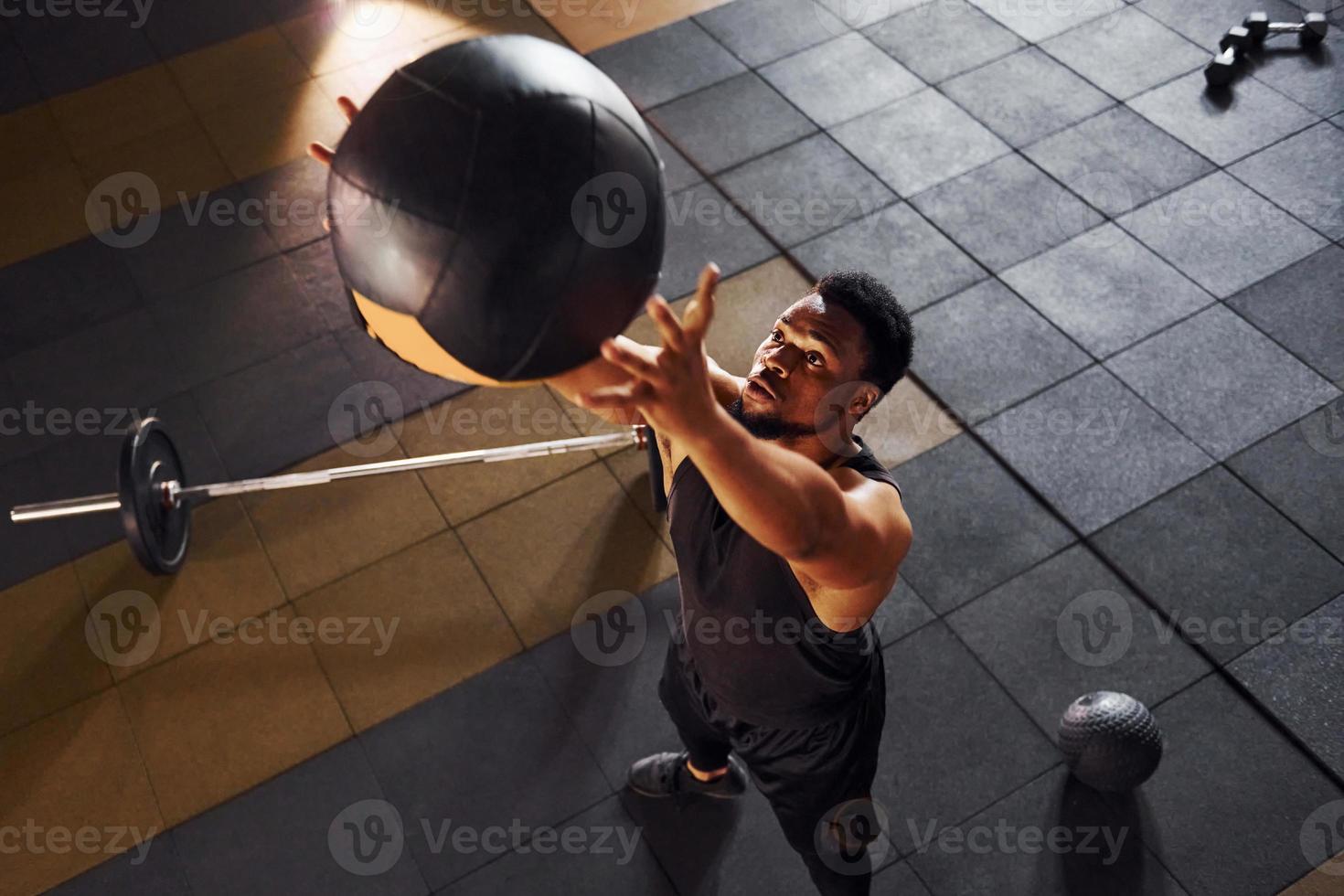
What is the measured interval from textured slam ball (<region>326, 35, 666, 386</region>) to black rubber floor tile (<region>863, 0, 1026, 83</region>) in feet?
14.4

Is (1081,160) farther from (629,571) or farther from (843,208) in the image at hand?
(629,571)

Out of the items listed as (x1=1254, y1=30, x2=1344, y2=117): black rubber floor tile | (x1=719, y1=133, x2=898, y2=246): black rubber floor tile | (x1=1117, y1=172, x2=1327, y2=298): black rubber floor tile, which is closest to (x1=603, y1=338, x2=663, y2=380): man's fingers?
(x1=719, y1=133, x2=898, y2=246): black rubber floor tile

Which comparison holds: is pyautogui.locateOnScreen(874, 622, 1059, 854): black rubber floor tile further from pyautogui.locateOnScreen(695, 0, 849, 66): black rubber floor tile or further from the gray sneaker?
pyautogui.locateOnScreen(695, 0, 849, 66): black rubber floor tile

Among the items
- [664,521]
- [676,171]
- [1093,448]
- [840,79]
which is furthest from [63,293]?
[1093,448]

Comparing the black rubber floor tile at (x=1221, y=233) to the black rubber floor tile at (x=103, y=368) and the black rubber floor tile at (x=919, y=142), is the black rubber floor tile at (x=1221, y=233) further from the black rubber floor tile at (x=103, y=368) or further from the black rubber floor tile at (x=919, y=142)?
the black rubber floor tile at (x=103, y=368)

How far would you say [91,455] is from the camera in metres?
4.39

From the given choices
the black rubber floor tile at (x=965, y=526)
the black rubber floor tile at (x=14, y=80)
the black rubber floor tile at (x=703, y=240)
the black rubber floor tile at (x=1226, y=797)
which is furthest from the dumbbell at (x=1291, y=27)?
the black rubber floor tile at (x=14, y=80)

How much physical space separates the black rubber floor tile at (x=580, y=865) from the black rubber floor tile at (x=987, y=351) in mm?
1893

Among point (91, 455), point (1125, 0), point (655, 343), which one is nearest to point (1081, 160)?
point (1125, 0)

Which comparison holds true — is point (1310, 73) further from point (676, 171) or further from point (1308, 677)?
point (1308, 677)

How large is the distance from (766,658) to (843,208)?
301cm

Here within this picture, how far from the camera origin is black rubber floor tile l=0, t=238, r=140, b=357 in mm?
4883

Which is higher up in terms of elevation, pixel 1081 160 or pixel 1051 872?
pixel 1081 160

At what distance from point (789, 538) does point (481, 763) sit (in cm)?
217
